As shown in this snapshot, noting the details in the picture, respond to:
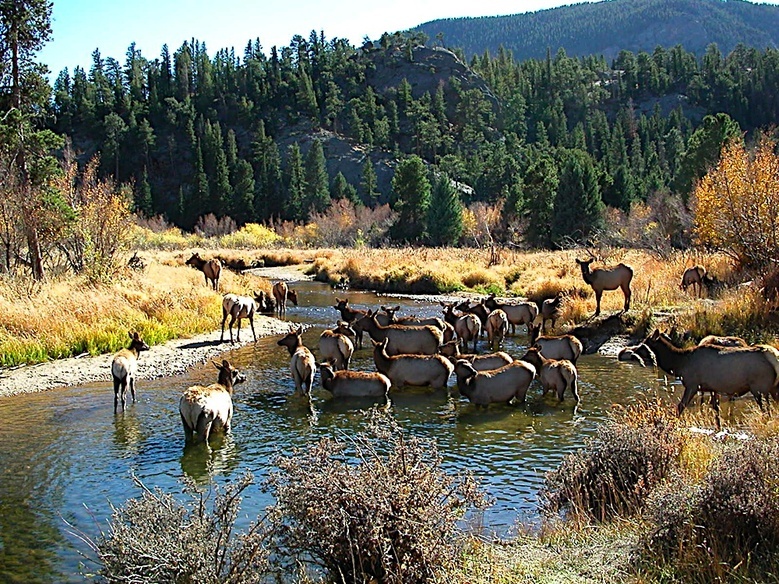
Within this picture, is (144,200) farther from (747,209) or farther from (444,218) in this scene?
(747,209)

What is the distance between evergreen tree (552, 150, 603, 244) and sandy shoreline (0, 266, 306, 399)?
49.6 metres

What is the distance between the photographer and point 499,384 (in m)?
16.2

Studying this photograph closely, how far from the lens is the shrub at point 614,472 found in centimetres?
927

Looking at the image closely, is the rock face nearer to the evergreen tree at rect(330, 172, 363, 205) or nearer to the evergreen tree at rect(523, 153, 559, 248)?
the evergreen tree at rect(330, 172, 363, 205)

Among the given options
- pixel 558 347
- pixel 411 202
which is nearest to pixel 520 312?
pixel 558 347

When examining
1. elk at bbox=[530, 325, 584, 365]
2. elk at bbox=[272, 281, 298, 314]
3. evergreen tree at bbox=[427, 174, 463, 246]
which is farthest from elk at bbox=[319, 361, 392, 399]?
evergreen tree at bbox=[427, 174, 463, 246]

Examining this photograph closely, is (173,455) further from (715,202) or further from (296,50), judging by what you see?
(296,50)

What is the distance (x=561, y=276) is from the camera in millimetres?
38781

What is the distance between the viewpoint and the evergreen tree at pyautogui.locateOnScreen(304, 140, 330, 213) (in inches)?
4658

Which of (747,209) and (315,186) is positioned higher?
(315,186)

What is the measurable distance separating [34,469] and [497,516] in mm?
7700

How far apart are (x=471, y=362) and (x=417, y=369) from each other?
1.37 metres

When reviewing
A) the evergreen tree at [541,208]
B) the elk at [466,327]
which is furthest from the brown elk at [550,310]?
the evergreen tree at [541,208]

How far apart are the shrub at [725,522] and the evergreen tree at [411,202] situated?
2977 inches
